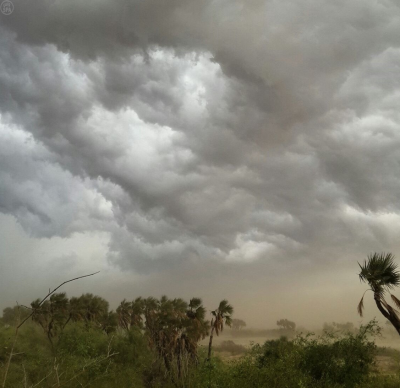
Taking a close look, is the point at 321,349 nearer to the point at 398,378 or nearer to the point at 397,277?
the point at 398,378

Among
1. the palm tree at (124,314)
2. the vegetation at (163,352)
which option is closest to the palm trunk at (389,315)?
the vegetation at (163,352)

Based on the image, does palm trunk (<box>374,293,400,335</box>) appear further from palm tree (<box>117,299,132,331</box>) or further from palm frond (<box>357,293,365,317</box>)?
palm tree (<box>117,299,132,331</box>)

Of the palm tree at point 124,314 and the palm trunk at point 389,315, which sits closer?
the palm trunk at point 389,315

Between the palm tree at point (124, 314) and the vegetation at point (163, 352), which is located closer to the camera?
the vegetation at point (163, 352)

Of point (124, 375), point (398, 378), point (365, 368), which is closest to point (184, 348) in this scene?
point (124, 375)

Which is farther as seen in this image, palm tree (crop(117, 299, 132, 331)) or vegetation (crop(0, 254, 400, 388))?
palm tree (crop(117, 299, 132, 331))

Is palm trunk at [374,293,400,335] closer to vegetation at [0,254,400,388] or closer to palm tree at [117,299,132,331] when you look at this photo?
vegetation at [0,254,400,388]

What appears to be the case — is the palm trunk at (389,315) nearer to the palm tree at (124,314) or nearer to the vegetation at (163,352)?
the vegetation at (163,352)

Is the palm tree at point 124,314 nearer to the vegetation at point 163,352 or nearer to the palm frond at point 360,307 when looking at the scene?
the vegetation at point 163,352

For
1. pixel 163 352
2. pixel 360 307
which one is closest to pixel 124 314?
pixel 163 352

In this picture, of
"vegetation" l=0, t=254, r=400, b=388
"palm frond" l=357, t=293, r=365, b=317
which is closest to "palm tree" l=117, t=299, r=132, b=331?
"vegetation" l=0, t=254, r=400, b=388

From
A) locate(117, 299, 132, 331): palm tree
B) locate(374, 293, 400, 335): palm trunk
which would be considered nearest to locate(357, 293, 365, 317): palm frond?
locate(374, 293, 400, 335): palm trunk

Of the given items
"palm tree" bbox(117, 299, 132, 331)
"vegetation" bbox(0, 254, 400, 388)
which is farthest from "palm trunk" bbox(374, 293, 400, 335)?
"palm tree" bbox(117, 299, 132, 331)

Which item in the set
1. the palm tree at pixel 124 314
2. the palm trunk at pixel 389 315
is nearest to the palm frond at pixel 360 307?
the palm trunk at pixel 389 315
